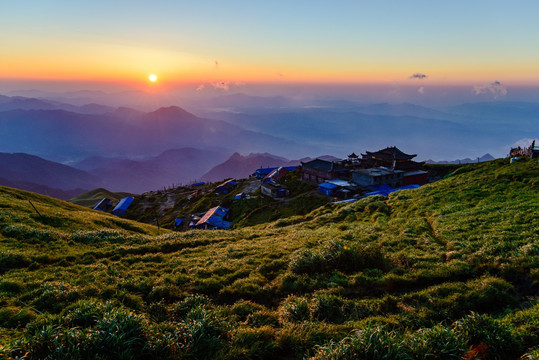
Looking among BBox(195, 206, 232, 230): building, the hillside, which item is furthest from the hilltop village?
the hillside

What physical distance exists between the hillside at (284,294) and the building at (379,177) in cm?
4240

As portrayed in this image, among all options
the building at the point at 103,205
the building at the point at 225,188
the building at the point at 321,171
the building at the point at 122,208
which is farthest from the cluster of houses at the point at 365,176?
the building at the point at 103,205

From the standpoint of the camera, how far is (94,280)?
41.4 feet

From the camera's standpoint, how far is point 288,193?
7462 centimetres

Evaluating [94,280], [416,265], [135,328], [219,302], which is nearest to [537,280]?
[416,265]

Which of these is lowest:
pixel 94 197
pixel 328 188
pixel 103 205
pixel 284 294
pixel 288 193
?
pixel 94 197

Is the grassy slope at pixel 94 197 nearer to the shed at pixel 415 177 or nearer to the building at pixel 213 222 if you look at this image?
the building at pixel 213 222

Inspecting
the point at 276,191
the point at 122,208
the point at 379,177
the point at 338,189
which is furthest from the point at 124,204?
the point at 379,177

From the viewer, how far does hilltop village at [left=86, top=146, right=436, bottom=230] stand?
2440 inches

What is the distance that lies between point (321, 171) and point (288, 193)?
12314 millimetres

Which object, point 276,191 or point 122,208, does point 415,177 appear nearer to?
point 276,191

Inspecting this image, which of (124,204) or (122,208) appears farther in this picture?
(124,204)

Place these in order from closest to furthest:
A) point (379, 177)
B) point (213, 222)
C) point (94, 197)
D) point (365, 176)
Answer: point (213, 222)
point (379, 177)
point (365, 176)
point (94, 197)

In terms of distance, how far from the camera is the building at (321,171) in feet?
247
